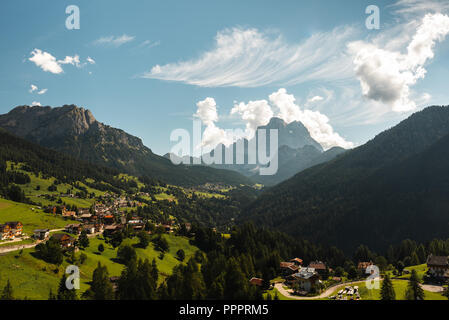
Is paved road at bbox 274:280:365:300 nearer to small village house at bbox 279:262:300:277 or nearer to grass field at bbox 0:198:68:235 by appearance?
small village house at bbox 279:262:300:277

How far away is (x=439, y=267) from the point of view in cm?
8131

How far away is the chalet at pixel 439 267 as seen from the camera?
79.4 meters

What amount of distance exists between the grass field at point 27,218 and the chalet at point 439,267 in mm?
139983

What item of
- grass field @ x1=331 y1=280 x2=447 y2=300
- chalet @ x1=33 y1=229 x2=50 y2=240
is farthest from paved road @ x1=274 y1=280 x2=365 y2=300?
chalet @ x1=33 y1=229 x2=50 y2=240

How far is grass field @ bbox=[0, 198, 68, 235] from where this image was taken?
109506 mm

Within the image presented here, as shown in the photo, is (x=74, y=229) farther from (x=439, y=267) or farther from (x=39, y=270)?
(x=439, y=267)

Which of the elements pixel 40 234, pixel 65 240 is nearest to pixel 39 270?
pixel 65 240

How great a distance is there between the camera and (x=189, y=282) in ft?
198

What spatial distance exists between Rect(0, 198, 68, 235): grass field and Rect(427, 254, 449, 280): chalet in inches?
5511

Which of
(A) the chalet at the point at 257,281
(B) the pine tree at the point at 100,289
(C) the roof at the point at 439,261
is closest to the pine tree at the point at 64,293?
(B) the pine tree at the point at 100,289

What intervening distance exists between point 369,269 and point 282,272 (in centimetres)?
3311

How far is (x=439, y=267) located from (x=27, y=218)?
156246mm
